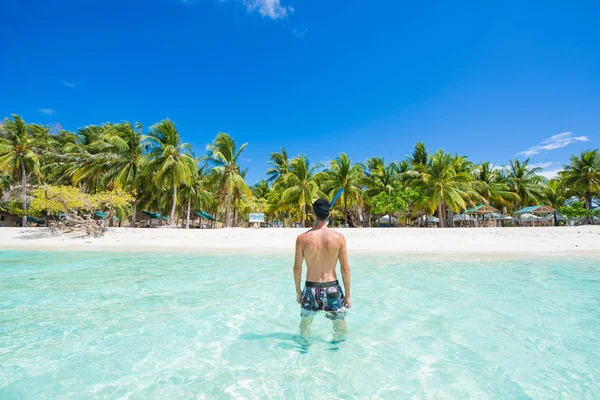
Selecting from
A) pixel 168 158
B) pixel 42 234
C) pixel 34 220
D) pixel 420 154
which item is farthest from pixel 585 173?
pixel 34 220

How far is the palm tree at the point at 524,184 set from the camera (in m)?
37.7

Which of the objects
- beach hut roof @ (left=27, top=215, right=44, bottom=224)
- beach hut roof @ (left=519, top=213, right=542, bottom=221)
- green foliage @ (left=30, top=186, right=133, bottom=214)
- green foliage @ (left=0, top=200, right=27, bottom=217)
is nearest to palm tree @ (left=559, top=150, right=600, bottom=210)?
beach hut roof @ (left=519, top=213, right=542, bottom=221)

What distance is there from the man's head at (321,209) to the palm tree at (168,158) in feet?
77.7

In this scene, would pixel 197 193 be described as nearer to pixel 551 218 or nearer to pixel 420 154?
pixel 420 154

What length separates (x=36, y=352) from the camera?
3529 millimetres

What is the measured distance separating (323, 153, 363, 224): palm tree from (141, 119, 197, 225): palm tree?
47.3 ft

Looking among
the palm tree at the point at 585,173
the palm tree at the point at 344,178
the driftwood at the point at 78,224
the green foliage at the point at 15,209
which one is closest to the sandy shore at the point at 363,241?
the driftwood at the point at 78,224

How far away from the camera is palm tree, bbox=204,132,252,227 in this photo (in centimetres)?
2631

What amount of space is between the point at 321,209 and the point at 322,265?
1.97ft

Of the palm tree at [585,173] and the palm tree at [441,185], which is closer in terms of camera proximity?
the palm tree at [441,185]

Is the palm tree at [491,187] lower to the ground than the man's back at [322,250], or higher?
higher

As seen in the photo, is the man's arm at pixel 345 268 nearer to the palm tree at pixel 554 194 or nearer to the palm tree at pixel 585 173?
the palm tree at pixel 585 173

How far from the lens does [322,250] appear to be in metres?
3.07

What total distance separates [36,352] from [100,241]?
18.1 m
